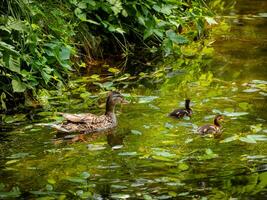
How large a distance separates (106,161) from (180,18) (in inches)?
232

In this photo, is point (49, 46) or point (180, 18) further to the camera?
point (180, 18)

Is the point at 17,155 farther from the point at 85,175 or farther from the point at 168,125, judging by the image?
the point at 168,125

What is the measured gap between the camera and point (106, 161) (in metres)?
7.81

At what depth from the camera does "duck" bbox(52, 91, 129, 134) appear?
9.02 m

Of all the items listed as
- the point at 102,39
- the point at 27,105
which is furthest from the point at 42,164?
the point at 102,39

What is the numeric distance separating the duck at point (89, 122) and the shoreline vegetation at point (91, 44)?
2.10ft

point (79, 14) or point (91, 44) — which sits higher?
point (79, 14)

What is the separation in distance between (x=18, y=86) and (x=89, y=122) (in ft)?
2.93

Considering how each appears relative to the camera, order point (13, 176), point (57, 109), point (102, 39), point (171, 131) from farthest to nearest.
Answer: point (102, 39) < point (57, 109) < point (171, 131) < point (13, 176)

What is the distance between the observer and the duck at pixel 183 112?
9188mm

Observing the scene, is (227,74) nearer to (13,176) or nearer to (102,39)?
(102,39)

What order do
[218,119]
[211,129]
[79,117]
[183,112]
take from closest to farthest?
1. [211,129]
2. [218,119]
3. [79,117]
4. [183,112]

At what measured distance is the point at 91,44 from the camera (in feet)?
41.3

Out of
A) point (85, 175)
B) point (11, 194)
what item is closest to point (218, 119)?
point (85, 175)
